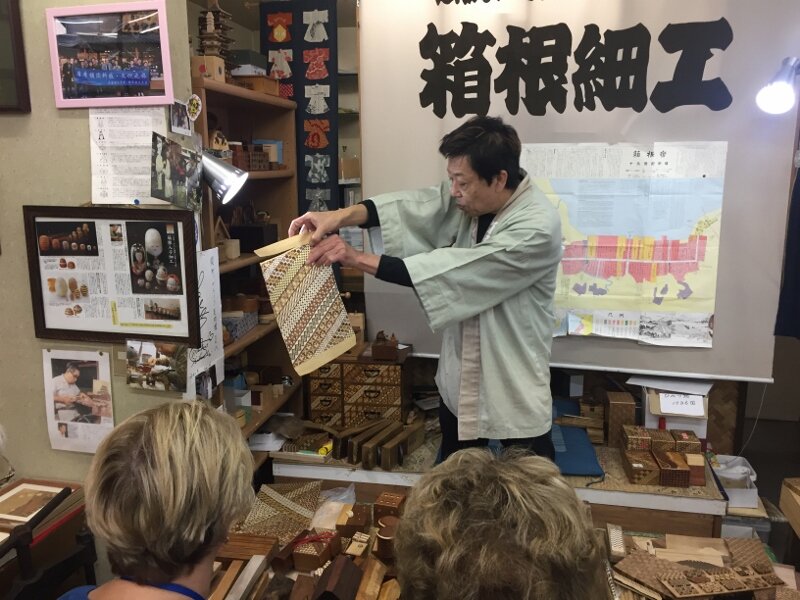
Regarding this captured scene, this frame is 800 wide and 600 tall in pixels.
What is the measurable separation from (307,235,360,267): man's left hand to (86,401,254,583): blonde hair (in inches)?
31.3

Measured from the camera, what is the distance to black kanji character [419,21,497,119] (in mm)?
2662

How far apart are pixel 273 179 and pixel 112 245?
117cm

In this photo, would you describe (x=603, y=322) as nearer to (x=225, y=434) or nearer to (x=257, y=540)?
(x=257, y=540)

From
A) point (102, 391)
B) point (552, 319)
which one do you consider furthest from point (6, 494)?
point (552, 319)

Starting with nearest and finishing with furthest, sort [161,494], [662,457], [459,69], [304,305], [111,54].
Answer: [161,494] < [111,54] < [304,305] < [662,457] < [459,69]

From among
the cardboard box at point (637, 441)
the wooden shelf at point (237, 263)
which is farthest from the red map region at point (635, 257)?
the wooden shelf at point (237, 263)

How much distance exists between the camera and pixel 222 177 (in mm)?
1828

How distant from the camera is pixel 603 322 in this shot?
2.72 metres

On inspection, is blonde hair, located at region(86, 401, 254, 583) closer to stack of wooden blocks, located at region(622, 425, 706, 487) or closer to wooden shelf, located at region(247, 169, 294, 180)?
wooden shelf, located at region(247, 169, 294, 180)

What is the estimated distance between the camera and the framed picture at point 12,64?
66.2 inches

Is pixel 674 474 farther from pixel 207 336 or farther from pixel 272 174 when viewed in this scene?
pixel 272 174

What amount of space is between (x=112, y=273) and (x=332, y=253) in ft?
2.02

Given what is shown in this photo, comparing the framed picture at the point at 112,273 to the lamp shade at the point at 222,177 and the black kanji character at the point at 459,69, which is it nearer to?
the lamp shade at the point at 222,177

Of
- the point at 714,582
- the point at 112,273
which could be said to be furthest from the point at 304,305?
the point at 714,582
